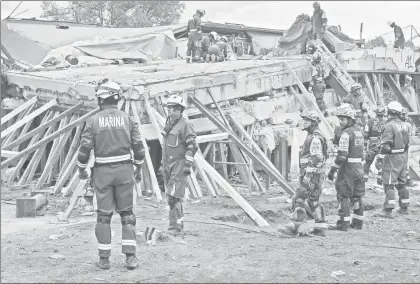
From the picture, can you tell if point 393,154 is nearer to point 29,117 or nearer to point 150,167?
point 150,167

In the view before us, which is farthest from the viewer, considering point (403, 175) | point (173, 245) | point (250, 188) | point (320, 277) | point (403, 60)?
point (403, 60)

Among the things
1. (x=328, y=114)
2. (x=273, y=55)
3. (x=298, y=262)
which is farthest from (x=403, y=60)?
(x=298, y=262)

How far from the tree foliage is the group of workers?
2071 centimetres

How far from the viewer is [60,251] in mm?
7223

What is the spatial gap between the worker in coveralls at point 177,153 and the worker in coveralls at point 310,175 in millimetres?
1480

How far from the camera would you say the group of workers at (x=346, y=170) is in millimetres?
8641

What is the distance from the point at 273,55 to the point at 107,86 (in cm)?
1286

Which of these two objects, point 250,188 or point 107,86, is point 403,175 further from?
point 107,86

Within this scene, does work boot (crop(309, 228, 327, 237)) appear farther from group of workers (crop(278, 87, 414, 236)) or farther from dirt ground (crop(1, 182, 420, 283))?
dirt ground (crop(1, 182, 420, 283))

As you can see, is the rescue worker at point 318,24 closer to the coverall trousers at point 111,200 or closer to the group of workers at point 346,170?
the group of workers at point 346,170

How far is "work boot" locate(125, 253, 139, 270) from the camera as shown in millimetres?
6574

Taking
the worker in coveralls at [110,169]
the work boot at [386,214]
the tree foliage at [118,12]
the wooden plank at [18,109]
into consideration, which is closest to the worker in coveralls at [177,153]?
the worker in coveralls at [110,169]

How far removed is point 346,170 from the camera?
9328mm

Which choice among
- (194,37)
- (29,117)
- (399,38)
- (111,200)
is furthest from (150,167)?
(399,38)
